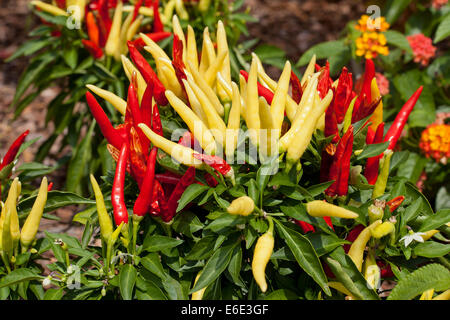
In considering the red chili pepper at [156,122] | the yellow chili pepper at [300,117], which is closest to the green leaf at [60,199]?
the red chili pepper at [156,122]

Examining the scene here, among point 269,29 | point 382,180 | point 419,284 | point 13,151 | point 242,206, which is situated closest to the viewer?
point 242,206

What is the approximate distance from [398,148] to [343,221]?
53.5 inches

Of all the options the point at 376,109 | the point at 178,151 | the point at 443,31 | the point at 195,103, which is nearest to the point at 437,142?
the point at 443,31

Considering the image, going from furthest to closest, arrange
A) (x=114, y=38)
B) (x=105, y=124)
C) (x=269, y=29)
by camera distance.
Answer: (x=269, y=29) → (x=114, y=38) → (x=105, y=124)

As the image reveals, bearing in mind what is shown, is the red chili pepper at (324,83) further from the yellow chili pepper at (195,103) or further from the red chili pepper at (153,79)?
the red chili pepper at (153,79)

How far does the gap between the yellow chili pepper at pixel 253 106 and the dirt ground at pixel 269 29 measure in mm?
2706

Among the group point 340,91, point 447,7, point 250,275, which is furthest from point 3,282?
point 447,7

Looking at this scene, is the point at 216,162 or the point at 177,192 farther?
the point at 177,192

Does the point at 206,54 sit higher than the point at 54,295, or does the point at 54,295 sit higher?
the point at 206,54

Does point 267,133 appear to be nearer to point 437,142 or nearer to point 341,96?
point 341,96

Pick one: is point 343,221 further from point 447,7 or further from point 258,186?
point 447,7

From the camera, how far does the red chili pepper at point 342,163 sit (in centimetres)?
139

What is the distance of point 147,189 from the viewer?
1.42 meters

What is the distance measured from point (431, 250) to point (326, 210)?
1.11ft
